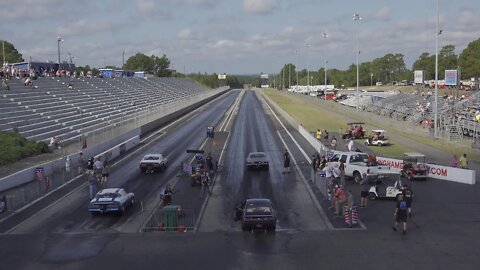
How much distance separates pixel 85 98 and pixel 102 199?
5426cm

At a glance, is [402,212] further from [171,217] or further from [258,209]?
[171,217]

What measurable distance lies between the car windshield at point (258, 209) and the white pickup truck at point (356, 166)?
1150cm

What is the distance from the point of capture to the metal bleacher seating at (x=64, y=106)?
166 feet

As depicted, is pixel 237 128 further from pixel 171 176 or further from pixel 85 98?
pixel 171 176

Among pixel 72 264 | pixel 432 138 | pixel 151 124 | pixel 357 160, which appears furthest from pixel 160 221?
pixel 151 124

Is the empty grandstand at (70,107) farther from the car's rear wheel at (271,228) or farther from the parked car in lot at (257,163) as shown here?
the car's rear wheel at (271,228)

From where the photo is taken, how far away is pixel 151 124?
68.8 m

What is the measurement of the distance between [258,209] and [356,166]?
42.1ft

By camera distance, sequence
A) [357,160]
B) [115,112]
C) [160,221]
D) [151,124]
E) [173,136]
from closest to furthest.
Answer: [160,221] → [357,160] → [173,136] → [151,124] → [115,112]

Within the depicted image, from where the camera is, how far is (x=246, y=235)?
20891 mm

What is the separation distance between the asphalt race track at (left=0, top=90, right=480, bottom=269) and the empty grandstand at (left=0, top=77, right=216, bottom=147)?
759 inches

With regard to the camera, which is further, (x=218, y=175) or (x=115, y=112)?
(x=115, y=112)

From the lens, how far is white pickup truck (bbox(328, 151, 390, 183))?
105ft

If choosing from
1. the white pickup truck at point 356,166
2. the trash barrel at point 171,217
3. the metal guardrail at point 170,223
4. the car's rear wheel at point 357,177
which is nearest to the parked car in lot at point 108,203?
the metal guardrail at point 170,223
